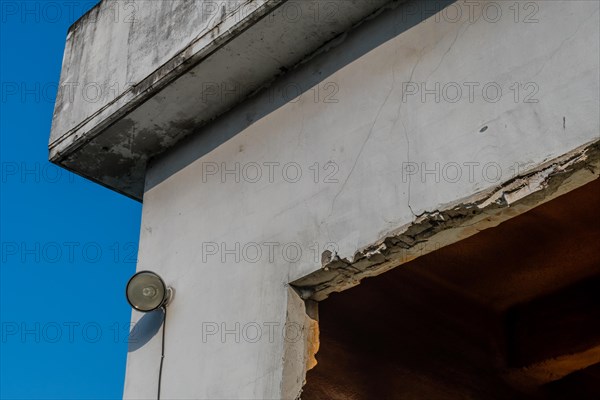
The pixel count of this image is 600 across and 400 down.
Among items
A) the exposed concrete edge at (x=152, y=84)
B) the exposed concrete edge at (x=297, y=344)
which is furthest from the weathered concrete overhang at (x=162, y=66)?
the exposed concrete edge at (x=297, y=344)

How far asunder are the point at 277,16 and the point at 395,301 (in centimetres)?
241

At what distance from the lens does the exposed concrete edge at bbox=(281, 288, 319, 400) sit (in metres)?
4.95

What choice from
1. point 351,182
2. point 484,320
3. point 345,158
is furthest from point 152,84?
point 484,320

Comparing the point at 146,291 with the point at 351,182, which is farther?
the point at 146,291

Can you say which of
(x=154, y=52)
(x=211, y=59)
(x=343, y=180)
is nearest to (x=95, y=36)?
(x=154, y=52)

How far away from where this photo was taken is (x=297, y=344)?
5062 millimetres

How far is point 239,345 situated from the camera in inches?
205

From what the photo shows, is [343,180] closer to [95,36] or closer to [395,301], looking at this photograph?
[395,301]

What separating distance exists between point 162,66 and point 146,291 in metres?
1.47

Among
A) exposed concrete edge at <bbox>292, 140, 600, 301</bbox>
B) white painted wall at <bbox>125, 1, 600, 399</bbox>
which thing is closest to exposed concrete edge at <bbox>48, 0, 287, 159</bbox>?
white painted wall at <bbox>125, 1, 600, 399</bbox>

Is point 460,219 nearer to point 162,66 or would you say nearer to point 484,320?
point 162,66

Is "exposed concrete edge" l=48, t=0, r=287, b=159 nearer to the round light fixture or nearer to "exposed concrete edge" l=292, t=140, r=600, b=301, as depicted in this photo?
the round light fixture

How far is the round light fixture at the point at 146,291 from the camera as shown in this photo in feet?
18.6

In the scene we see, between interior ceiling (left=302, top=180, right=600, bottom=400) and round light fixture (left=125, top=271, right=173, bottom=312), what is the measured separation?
1224 millimetres
